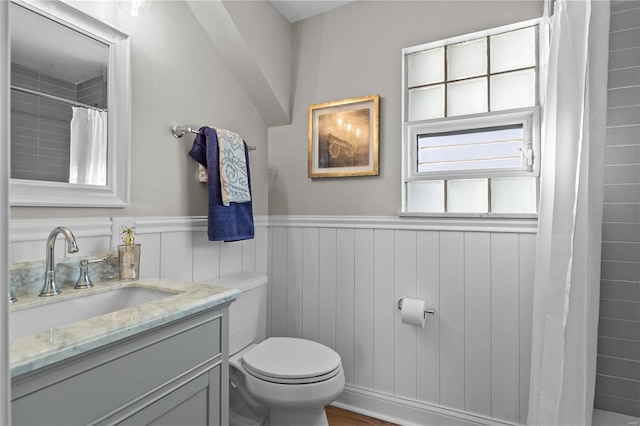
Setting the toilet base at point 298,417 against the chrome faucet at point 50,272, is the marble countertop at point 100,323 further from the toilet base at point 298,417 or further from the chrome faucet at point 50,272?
the toilet base at point 298,417

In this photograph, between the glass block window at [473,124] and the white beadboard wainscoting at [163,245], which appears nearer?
the white beadboard wainscoting at [163,245]

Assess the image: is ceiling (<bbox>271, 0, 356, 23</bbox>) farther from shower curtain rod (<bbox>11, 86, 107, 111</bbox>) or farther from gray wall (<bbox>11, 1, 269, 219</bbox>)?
shower curtain rod (<bbox>11, 86, 107, 111</bbox>)

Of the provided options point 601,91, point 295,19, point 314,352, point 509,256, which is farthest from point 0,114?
point 295,19

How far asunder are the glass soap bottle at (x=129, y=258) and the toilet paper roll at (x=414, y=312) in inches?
48.8

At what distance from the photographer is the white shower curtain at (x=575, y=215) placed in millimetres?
1204

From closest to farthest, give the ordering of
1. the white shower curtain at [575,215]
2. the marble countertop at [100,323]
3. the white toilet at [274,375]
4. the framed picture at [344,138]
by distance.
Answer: the marble countertop at [100,323] → the white shower curtain at [575,215] → the white toilet at [274,375] → the framed picture at [344,138]

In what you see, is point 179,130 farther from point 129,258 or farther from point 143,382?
point 143,382

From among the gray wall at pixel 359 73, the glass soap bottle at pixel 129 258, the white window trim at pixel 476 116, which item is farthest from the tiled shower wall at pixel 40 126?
the white window trim at pixel 476 116

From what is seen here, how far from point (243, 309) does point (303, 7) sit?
1.80 metres

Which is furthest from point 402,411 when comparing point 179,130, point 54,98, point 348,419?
point 54,98

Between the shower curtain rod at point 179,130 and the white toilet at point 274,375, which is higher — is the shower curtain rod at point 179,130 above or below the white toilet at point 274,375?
above

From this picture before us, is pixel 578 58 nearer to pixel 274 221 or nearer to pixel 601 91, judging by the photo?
pixel 601 91

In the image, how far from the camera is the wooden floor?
1825mm

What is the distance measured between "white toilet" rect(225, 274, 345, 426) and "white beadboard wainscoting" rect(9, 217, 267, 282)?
7.4 inches
